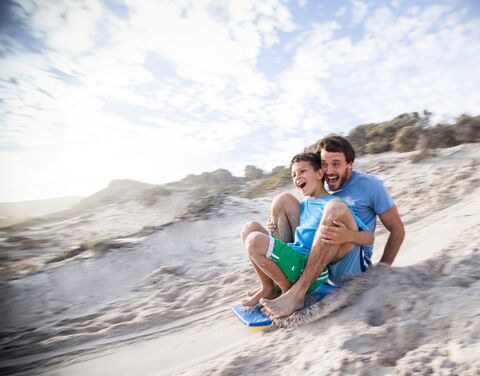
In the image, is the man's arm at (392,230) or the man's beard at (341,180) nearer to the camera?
the man's arm at (392,230)

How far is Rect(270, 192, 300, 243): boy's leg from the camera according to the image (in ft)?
7.68

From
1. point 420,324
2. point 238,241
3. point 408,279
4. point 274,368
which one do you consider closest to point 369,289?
point 408,279

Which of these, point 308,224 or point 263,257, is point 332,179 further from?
point 263,257

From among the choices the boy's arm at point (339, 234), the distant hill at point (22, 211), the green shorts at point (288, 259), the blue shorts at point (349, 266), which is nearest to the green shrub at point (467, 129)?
the blue shorts at point (349, 266)

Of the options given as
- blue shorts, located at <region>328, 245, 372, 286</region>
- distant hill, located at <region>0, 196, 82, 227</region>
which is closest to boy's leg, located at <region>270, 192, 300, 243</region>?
blue shorts, located at <region>328, 245, 372, 286</region>

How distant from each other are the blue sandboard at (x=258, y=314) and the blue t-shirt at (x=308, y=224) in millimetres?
270

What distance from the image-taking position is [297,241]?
85.3 inches

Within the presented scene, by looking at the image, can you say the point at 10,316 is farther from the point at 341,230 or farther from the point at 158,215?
the point at 158,215

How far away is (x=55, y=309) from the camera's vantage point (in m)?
3.20

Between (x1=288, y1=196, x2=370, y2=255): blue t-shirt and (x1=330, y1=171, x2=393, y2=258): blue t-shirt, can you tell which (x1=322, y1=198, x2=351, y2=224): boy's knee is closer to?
(x1=288, y1=196, x2=370, y2=255): blue t-shirt

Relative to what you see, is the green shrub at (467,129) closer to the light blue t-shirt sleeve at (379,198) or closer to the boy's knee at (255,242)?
the light blue t-shirt sleeve at (379,198)

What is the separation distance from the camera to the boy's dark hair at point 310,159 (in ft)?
7.50

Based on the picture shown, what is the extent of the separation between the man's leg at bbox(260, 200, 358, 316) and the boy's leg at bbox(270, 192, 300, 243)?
0.42 m

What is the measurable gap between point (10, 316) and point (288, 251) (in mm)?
2942
